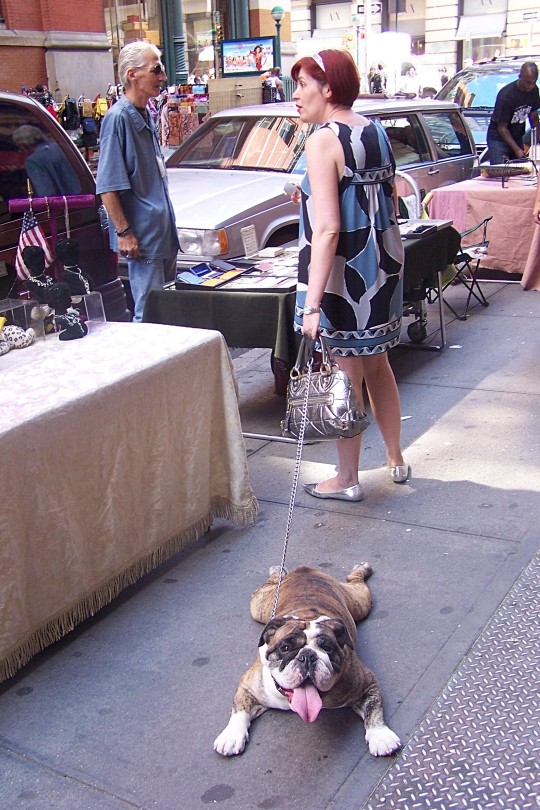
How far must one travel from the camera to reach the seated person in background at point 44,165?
18.7 ft

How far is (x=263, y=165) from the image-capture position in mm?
→ 9016

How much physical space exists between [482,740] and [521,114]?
951 cm

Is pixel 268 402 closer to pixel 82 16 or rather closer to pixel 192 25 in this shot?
pixel 82 16

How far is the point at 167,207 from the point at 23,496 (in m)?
3.05


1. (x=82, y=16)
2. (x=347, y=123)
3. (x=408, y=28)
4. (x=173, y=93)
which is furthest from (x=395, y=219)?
(x=408, y=28)

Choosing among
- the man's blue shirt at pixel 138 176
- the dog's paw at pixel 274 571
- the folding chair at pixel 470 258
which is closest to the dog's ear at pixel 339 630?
the dog's paw at pixel 274 571

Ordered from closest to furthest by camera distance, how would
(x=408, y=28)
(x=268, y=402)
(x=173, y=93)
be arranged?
1. (x=268, y=402)
2. (x=173, y=93)
3. (x=408, y=28)

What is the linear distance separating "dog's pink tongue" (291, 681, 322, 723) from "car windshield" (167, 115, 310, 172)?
6733 millimetres

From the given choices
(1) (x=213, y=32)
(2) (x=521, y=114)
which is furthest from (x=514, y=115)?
(1) (x=213, y=32)

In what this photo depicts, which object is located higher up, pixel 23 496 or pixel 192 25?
pixel 192 25

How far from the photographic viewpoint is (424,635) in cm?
339

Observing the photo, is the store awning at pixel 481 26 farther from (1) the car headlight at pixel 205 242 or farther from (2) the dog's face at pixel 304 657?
(2) the dog's face at pixel 304 657

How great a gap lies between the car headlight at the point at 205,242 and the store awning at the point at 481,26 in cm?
3918

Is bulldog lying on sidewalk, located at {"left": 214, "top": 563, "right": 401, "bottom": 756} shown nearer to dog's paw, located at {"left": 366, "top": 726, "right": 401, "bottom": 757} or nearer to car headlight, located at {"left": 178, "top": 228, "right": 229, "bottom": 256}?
dog's paw, located at {"left": 366, "top": 726, "right": 401, "bottom": 757}
